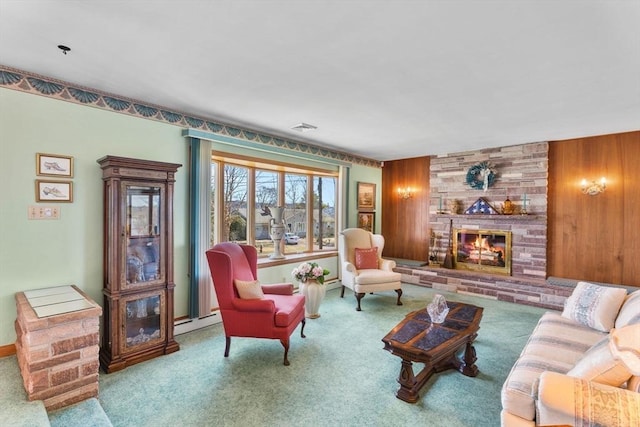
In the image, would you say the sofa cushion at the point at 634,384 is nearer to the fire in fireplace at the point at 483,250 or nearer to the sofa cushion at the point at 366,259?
the sofa cushion at the point at 366,259

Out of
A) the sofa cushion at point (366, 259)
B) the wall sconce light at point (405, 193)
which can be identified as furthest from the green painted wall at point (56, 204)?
the wall sconce light at point (405, 193)

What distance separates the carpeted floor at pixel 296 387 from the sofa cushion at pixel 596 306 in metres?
0.70

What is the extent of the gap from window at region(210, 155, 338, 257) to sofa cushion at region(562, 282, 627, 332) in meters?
3.69

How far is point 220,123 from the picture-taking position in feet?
13.0

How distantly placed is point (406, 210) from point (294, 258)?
2.95 m

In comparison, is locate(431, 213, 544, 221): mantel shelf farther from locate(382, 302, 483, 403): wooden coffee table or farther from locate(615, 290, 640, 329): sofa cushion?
locate(382, 302, 483, 403): wooden coffee table

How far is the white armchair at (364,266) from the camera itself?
15.2 ft

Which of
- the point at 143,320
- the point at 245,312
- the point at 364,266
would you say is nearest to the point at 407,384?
the point at 245,312

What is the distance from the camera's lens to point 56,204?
9.21 feet

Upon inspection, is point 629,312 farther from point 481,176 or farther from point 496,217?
point 481,176

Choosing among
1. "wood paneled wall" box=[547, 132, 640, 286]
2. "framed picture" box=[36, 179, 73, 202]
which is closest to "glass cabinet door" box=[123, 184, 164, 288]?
"framed picture" box=[36, 179, 73, 202]

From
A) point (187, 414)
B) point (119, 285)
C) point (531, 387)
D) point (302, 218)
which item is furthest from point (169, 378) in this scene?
point (302, 218)

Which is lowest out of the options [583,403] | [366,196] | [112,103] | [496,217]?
[583,403]

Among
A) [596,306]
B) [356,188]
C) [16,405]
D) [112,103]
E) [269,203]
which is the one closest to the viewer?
[16,405]
